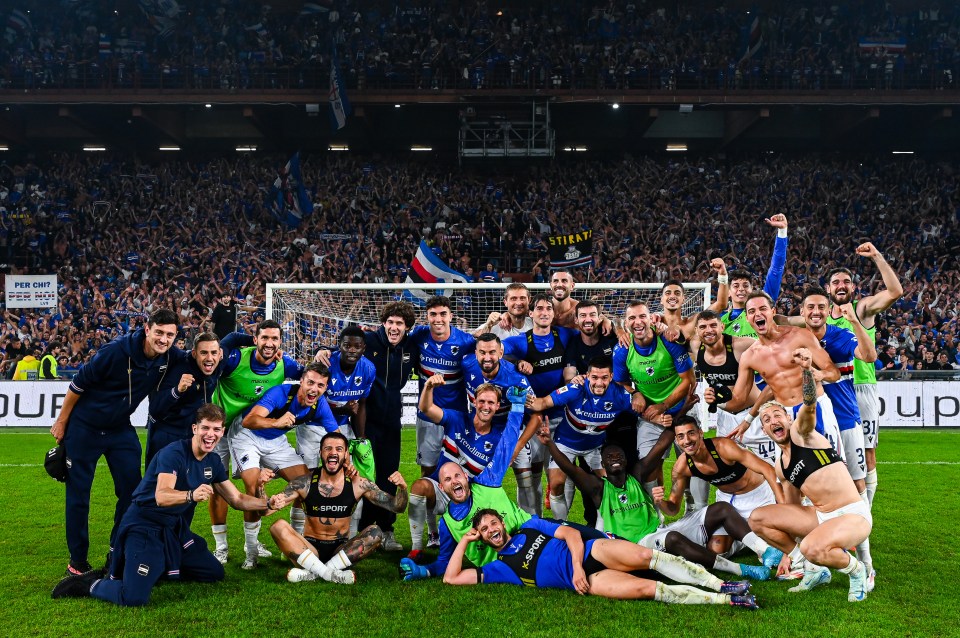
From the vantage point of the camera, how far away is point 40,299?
24234mm

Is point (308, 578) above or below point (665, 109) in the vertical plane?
below

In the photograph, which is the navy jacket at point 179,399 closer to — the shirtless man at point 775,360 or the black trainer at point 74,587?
the black trainer at point 74,587

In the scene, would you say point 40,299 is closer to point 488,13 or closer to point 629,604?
point 488,13

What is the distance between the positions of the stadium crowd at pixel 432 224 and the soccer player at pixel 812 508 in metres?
17.2

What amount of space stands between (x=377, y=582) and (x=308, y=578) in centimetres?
60

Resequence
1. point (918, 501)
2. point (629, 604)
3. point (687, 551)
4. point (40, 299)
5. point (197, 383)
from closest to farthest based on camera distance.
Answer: point (629, 604) → point (687, 551) → point (197, 383) → point (918, 501) → point (40, 299)

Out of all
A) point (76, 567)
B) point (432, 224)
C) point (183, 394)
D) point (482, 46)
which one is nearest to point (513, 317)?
point (183, 394)

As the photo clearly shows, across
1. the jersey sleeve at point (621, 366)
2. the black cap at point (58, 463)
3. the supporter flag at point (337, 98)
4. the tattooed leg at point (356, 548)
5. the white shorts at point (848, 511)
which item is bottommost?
the tattooed leg at point (356, 548)

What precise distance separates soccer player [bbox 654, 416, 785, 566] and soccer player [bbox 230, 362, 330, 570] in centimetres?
337

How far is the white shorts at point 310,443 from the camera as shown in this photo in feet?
28.1

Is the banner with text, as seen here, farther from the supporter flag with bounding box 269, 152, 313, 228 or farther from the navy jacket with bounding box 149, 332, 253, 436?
the navy jacket with bounding box 149, 332, 253, 436

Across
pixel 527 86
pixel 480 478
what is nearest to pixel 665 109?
pixel 527 86

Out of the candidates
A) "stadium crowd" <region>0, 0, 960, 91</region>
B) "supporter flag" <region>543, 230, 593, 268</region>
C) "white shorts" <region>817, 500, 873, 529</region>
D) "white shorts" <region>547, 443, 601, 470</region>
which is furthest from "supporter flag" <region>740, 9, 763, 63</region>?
"white shorts" <region>817, 500, 873, 529</region>

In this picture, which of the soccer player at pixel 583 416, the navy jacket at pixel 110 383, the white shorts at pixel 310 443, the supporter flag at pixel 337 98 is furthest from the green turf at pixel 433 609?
the supporter flag at pixel 337 98
